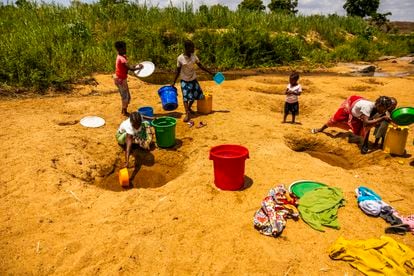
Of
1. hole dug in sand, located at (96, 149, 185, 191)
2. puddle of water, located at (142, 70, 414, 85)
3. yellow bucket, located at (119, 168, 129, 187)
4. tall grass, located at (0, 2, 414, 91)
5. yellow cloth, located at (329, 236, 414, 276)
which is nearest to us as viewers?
yellow cloth, located at (329, 236, 414, 276)

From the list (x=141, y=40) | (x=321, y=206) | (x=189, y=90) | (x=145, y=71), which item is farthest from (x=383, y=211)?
(x=141, y=40)

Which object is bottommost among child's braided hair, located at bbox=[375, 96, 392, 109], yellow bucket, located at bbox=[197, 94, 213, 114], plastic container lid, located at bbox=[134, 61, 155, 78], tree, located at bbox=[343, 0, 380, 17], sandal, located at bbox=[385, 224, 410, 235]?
sandal, located at bbox=[385, 224, 410, 235]

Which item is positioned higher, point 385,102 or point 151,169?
point 385,102

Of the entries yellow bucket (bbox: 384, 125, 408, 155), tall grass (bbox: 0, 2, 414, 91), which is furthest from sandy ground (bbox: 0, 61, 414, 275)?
tall grass (bbox: 0, 2, 414, 91)

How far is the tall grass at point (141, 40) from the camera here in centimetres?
815

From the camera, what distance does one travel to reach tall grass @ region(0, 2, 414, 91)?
8.15 meters

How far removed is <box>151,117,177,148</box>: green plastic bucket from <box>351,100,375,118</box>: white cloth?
9.02 feet

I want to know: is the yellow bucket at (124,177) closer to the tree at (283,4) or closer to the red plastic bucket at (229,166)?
the red plastic bucket at (229,166)

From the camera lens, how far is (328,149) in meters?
5.16

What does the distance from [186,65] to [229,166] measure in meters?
2.58

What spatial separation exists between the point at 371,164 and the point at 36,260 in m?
4.29

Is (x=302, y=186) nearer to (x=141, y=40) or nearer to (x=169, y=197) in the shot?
(x=169, y=197)

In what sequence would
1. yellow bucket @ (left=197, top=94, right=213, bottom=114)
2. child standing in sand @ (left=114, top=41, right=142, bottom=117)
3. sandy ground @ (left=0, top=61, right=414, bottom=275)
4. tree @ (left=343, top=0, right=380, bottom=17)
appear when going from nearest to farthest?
sandy ground @ (left=0, top=61, right=414, bottom=275)
child standing in sand @ (left=114, top=41, right=142, bottom=117)
yellow bucket @ (left=197, top=94, right=213, bottom=114)
tree @ (left=343, top=0, right=380, bottom=17)

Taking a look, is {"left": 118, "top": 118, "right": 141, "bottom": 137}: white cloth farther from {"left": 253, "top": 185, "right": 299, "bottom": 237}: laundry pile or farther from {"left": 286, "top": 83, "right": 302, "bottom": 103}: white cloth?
{"left": 286, "top": 83, "right": 302, "bottom": 103}: white cloth
